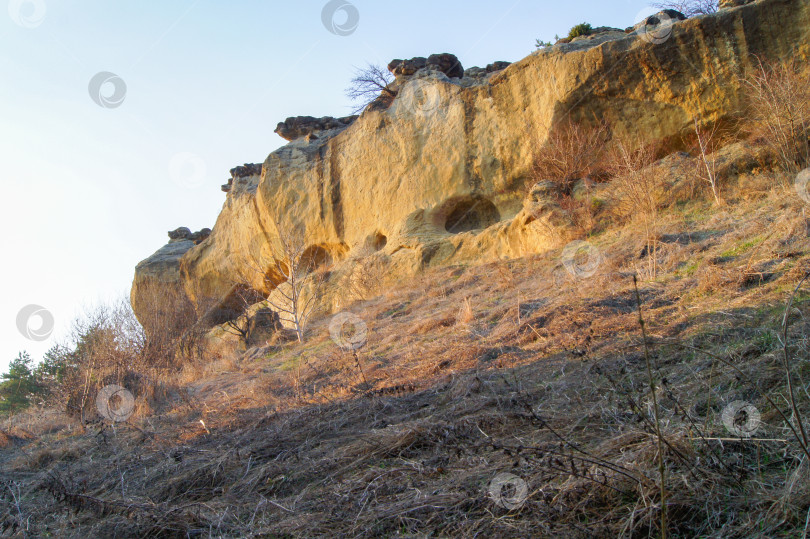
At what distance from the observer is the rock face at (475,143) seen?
41.6 feet

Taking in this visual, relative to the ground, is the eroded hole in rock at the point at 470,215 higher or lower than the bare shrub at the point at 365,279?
higher

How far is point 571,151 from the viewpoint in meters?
13.8

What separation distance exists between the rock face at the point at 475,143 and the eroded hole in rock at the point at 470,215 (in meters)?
0.04

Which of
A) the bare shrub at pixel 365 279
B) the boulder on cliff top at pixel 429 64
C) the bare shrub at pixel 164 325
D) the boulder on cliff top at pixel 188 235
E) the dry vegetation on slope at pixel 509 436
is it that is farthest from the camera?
the boulder on cliff top at pixel 188 235

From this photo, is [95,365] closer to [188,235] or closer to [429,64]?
[429,64]

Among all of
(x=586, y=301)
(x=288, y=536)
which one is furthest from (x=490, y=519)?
(x=586, y=301)

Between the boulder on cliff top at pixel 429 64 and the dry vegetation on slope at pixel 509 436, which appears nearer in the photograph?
the dry vegetation on slope at pixel 509 436

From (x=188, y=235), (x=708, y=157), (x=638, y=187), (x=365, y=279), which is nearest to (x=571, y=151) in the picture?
(x=638, y=187)

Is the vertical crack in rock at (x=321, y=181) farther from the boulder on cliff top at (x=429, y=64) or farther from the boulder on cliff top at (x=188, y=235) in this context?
the boulder on cliff top at (x=188, y=235)

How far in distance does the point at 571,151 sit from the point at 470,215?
423 cm

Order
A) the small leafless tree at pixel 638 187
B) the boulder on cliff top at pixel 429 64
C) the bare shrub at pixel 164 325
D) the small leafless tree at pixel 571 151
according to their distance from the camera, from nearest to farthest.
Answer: the small leafless tree at pixel 638 187 → the bare shrub at pixel 164 325 → the small leafless tree at pixel 571 151 → the boulder on cliff top at pixel 429 64

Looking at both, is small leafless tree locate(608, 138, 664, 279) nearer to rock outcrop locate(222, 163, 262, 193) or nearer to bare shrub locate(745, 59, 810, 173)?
bare shrub locate(745, 59, 810, 173)

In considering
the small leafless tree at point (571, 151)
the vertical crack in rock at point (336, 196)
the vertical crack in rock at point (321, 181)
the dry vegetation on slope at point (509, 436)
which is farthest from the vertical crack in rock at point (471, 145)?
the dry vegetation on slope at point (509, 436)

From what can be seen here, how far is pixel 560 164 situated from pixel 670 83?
10.7 feet
